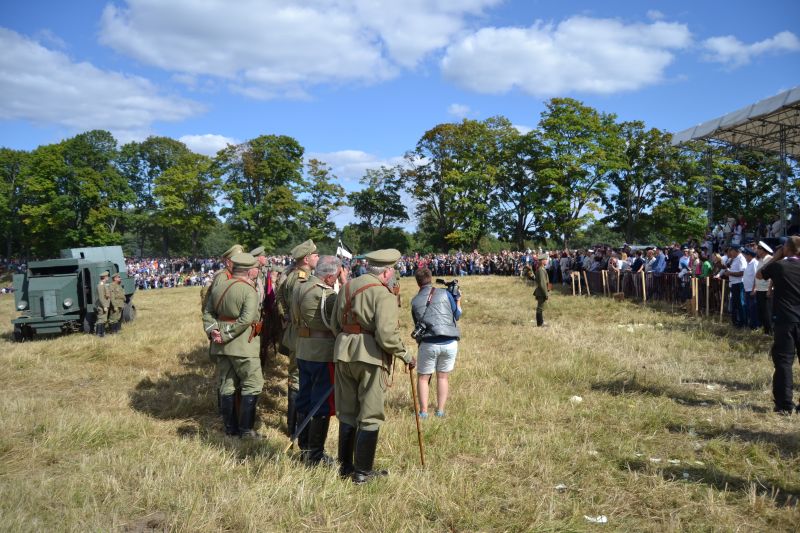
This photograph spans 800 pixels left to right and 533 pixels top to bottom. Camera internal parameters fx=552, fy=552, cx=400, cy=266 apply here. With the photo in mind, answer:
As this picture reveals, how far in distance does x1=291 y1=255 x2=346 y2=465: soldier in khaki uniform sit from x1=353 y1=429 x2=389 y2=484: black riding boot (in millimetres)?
521

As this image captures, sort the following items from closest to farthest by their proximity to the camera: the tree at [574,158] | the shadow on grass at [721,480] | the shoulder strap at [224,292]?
1. the shadow on grass at [721,480]
2. the shoulder strap at [224,292]
3. the tree at [574,158]

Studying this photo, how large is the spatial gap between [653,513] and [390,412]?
3.29 m

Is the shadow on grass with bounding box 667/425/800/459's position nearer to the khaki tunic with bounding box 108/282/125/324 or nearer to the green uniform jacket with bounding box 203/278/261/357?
Answer: the green uniform jacket with bounding box 203/278/261/357

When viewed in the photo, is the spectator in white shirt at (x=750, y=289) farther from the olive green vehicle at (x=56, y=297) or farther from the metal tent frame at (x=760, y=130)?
the olive green vehicle at (x=56, y=297)

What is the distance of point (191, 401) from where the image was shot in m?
7.30

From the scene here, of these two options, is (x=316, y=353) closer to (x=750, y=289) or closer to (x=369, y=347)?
(x=369, y=347)

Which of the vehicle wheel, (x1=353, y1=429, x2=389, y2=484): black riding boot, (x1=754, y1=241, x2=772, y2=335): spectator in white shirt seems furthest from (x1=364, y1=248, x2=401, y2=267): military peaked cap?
the vehicle wheel

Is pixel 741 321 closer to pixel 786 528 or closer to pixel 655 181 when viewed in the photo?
pixel 786 528

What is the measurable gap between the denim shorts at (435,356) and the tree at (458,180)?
1460 inches

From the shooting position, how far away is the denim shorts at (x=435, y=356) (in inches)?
252

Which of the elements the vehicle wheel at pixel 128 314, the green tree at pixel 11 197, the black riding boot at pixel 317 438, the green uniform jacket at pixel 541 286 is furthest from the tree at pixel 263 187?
the black riding boot at pixel 317 438

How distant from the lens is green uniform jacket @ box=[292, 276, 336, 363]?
5.14m

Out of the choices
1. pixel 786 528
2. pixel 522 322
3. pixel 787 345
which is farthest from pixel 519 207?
pixel 786 528

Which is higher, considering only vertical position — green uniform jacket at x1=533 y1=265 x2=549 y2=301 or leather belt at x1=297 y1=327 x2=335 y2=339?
leather belt at x1=297 y1=327 x2=335 y2=339
